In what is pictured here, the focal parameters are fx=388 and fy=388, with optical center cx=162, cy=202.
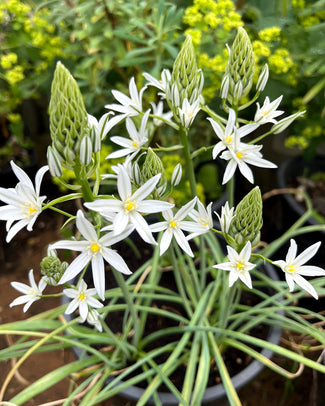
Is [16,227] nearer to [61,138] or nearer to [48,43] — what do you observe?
[61,138]

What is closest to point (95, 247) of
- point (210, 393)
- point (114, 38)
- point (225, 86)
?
point (225, 86)

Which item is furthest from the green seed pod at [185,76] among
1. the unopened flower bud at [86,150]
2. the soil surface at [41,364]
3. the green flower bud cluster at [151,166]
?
the soil surface at [41,364]

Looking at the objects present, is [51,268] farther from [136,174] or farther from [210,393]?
[210,393]

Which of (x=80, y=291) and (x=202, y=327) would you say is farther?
(x=202, y=327)

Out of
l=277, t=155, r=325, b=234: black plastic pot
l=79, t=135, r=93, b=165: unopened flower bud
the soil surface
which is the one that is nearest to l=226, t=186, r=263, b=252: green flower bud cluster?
l=79, t=135, r=93, b=165: unopened flower bud

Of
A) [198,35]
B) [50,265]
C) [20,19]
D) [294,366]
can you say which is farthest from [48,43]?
[294,366]

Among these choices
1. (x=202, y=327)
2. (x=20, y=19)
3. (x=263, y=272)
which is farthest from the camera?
(x=20, y=19)

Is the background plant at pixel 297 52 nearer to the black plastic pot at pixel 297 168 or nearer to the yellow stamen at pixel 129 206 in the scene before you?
the black plastic pot at pixel 297 168
